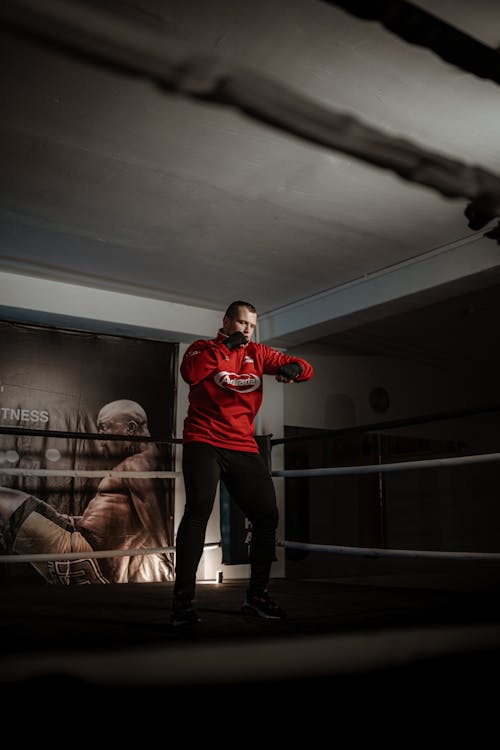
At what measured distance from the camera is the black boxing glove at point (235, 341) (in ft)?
7.56

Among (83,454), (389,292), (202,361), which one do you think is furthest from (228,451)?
(83,454)

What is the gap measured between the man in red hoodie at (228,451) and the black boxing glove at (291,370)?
121 mm

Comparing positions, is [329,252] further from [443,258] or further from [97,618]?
[97,618]

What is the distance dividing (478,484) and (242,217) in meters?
5.40

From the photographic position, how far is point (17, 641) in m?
1.68

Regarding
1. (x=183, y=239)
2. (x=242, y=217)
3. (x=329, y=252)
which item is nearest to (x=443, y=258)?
(x=329, y=252)

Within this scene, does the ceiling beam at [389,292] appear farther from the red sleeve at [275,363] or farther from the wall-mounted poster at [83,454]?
the red sleeve at [275,363]

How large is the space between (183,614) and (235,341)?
95 centimetres

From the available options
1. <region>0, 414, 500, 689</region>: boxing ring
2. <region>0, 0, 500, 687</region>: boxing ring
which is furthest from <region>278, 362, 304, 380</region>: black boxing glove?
<region>0, 0, 500, 687</region>: boxing ring

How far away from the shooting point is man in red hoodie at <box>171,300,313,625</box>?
2.21 meters

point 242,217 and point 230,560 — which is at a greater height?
point 242,217

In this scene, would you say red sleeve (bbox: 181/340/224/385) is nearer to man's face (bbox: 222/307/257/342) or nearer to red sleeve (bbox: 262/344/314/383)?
man's face (bbox: 222/307/257/342)

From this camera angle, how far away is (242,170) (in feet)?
10.2

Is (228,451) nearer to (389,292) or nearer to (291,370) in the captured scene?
(291,370)
